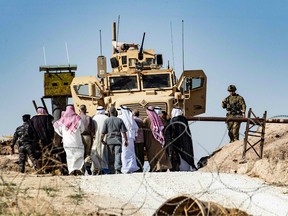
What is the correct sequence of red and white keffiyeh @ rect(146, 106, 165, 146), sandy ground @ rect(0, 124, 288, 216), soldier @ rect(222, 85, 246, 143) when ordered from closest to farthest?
sandy ground @ rect(0, 124, 288, 216) < red and white keffiyeh @ rect(146, 106, 165, 146) < soldier @ rect(222, 85, 246, 143)

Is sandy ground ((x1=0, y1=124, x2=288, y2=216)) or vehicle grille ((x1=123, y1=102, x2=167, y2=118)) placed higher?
vehicle grille ((x1=123, y1=102, x2=167, y2=118))

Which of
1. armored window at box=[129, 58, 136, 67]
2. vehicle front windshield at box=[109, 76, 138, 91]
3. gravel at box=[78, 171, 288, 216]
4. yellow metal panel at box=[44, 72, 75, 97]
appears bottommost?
gravel at box=[78, 171, 288, 216]

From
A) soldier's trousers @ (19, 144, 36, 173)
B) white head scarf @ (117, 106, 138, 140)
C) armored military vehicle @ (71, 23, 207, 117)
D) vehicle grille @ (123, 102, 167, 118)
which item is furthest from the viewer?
armored military vehicle @ (71, 23, 207, 117)

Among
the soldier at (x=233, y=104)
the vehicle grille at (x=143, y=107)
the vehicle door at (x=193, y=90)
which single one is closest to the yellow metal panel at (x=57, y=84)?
the vehicle door at (x=193, y=90)

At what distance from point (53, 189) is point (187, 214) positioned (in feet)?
10.4

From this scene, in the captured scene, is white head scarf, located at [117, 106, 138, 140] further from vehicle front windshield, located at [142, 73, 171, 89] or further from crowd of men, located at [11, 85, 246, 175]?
vehicle front windshield, located at [142, 73, 171, 89]

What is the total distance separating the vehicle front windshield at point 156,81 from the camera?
2468cm

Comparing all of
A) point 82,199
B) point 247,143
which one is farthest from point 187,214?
point 247,143

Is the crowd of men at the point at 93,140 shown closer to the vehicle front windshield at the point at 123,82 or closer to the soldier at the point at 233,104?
the soldier at the point at 233,104

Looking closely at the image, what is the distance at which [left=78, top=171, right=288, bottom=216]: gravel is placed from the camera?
14391mm

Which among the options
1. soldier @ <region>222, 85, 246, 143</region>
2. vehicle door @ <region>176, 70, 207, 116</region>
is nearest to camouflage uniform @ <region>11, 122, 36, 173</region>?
soldier @ <region>222, 85, 246, 143</region>

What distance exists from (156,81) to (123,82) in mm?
815

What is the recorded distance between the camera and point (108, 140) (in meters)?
19.0

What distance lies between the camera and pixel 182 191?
15922mm
